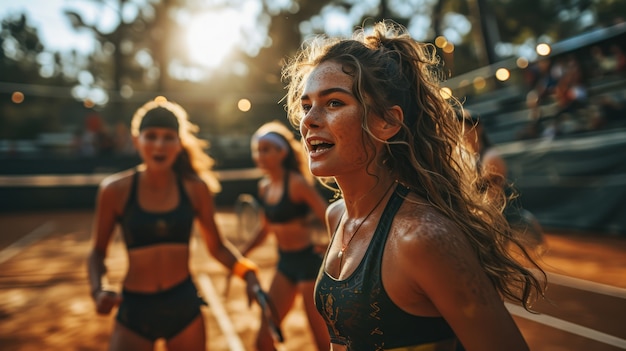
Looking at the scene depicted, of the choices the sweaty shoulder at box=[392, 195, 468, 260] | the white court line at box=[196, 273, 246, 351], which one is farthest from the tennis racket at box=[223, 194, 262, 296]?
the sweaty shoulder at box=[392, 195, 468, 260]

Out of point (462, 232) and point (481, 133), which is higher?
point (481, 133)

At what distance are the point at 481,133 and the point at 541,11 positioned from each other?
1092 inches

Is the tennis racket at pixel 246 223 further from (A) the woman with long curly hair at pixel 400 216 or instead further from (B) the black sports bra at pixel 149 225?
(A) the woman with long curly hair at pixel 400 216

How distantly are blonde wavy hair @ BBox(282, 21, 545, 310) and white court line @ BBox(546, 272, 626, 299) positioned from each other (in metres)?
6.06

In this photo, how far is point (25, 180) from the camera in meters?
19.1

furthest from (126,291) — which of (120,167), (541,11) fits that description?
(541,11)

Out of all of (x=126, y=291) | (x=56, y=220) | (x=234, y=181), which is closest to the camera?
(x=126, y=291)

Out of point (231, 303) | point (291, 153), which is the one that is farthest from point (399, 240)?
point (231, 303)

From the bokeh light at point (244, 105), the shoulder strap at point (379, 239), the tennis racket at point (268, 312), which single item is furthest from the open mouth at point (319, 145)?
the bokeh light at point (244, 105)

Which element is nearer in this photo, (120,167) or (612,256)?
(612,256)

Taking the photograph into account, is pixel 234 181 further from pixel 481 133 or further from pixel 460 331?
pixel 460 331

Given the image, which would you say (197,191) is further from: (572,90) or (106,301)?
(572,90)

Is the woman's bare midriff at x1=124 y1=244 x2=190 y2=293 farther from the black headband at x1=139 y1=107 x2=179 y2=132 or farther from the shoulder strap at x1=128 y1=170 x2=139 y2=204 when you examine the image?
the black headband at x1=139 y1=107 x2=179 y2=132

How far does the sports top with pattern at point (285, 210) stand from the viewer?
5.37m
